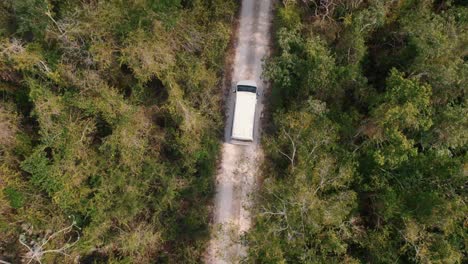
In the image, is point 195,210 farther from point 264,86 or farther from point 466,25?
point 466,25

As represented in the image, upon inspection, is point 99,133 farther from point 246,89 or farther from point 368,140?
point 368,140

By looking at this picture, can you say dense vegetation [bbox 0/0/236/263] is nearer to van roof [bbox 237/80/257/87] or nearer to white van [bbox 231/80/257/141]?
white van [bbox 231/80/257/141]

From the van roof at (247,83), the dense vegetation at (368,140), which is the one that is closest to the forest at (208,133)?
the dense vegetation at (368,140)

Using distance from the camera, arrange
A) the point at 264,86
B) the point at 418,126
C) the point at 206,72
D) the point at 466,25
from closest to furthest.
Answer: the point at 418,126, the point at 466,25, the point at 206,72, the point at 264,86

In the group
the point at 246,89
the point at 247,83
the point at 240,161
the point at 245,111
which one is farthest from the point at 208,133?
the point at 247,83

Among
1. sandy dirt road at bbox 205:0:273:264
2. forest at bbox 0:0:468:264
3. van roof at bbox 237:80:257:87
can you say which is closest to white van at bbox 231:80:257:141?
van roof at bbox 237:80:257:87

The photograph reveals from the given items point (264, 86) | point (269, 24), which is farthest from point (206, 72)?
point (269, 24)
